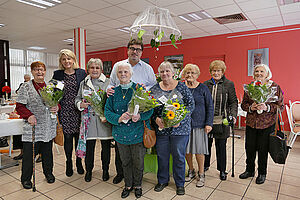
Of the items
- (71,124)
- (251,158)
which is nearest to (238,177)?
(251,158)

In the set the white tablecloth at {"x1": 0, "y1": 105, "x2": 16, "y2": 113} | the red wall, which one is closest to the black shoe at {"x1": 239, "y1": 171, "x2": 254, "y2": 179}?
the red wall

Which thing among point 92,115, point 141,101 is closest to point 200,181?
point 141,101

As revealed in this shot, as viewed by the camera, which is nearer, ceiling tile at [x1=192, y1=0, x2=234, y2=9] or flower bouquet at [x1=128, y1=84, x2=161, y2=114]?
flower bouquet at [x1=128, y1=84, x2=161, y2=114]

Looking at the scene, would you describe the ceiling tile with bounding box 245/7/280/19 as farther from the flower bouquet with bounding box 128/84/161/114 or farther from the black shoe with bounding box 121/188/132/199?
the black shoe with bounding box 121/188/132/199

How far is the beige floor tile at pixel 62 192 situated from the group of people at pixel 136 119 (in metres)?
0.26

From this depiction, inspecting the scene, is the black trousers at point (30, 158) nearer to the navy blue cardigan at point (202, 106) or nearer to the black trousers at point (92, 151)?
the black trousers at point (92, 151)

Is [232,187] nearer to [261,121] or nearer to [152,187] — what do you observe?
[261,121]

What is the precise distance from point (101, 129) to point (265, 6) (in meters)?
4.36

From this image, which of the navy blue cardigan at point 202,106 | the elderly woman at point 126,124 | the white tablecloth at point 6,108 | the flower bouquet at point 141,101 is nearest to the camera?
the flower bouquet at point 141,101

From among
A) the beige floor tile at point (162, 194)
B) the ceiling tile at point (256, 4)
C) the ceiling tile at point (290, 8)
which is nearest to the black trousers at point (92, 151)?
the beige floor tile at point (162, 194)

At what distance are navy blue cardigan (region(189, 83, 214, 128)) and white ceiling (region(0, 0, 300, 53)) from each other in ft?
8.30

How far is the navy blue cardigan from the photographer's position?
103 inches

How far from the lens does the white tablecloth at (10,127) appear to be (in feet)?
9.90

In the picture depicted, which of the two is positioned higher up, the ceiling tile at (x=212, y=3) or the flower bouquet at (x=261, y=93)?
the ceiling tile at (x=212, y=3)
